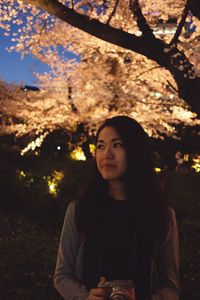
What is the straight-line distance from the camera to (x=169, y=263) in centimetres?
211

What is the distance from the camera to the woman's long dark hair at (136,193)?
211cm

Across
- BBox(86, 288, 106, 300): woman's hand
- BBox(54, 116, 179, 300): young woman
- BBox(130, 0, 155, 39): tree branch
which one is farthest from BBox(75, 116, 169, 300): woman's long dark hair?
BBox(130, 0, 155, 39): tree branch

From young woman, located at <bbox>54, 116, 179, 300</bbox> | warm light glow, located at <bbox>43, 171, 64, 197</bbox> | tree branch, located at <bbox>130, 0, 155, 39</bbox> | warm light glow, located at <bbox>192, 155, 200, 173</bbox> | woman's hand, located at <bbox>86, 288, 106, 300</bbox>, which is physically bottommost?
woman's hand, located at <bbox>86, 288, 106, 300</bbox>

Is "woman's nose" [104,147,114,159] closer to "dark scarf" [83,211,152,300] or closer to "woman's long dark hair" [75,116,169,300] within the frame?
"woman's long dark hair" [75,116,169,300]

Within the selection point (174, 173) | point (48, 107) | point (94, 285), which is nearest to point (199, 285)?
point (94, 285)

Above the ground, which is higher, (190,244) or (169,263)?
(169,263)

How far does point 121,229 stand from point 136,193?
0.79 feet

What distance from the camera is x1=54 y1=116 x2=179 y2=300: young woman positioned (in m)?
2.04

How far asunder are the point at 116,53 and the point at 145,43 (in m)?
6.72

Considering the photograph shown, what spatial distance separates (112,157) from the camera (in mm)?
2152

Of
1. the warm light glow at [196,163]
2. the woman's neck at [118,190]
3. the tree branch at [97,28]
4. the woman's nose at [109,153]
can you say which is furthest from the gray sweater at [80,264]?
the warm light glow at [196,163]

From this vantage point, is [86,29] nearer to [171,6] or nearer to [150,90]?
[171,6]

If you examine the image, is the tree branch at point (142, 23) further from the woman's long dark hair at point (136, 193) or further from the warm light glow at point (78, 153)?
the warm light glow at point (78, 153)

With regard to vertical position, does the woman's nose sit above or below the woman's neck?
above
